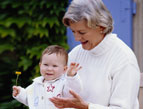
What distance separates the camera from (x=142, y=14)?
4289 mm

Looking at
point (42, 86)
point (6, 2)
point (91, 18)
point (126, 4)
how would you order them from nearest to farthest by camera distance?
point (91, 18)
point (42, 86)
point (126, 4)
point (6, 2)

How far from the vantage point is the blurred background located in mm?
4273

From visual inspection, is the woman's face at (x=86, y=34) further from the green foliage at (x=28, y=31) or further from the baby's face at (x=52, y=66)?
the green foliage at (x=28, y=31)

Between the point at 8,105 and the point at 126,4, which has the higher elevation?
the point at 126,4

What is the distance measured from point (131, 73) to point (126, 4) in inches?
76.4

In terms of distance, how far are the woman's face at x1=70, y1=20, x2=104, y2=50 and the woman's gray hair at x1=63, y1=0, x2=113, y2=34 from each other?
0.04 meters

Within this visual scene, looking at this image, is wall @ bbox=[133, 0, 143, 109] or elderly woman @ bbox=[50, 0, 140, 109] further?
wall @ bbox=[133, 0, 143, 109]

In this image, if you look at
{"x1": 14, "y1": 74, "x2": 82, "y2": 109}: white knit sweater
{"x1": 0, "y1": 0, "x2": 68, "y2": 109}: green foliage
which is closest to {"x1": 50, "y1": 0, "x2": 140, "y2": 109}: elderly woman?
{"x1": 14, "y1": 74, "x2": 82, "y2": 109}: white knit sweater

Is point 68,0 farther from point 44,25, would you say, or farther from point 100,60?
point 100,60

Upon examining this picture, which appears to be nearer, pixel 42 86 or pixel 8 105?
pixel 42 86

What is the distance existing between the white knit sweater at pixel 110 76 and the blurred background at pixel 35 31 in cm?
170

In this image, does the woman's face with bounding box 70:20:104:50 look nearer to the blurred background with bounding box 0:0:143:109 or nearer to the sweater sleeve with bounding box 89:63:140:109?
the sweater sleeve with bounding box 89:63:140:109

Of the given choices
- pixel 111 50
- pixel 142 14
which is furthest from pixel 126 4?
pixel 111 50

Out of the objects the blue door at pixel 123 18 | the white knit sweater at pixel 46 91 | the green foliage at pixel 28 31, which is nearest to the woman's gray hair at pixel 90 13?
the white knit sweater at pixel 46 91
